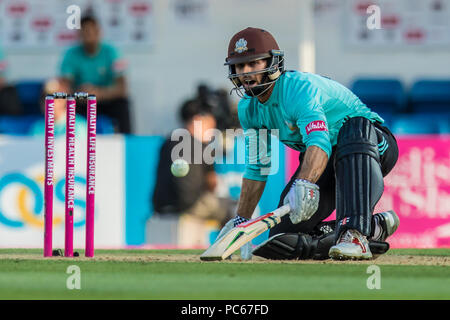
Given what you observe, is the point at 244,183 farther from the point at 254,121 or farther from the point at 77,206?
the point at 77,206

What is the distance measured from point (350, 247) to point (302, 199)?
13.8 inches

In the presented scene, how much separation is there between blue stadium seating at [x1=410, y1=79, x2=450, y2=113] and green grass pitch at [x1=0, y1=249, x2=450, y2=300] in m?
5.03

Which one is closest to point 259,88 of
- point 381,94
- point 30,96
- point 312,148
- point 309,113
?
point 309,113

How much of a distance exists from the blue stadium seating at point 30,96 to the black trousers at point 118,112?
52.1 inches

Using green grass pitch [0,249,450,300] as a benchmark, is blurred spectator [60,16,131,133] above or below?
above

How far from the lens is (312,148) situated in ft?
17.9

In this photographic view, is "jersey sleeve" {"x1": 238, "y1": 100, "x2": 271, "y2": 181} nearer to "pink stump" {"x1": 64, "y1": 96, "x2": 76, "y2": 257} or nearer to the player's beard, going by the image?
the player's beard

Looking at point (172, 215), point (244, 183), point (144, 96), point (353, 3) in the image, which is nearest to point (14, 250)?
point (244, 183)

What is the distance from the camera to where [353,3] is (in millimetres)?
11078

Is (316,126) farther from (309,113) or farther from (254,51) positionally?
(254,51)

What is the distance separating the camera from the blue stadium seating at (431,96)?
10.7 metres

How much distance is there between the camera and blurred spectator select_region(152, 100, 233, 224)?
27.9ft

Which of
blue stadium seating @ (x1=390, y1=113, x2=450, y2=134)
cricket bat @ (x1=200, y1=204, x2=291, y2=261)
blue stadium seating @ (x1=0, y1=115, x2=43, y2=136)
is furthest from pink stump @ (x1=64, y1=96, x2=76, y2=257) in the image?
blue stadium seating @ (x1=390, y1=113, x2=450, y2=134)

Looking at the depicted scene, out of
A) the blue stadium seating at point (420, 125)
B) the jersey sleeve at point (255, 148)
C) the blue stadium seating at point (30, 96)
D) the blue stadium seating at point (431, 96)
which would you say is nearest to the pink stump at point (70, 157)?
the jersey sleeve at point (255, 148)
